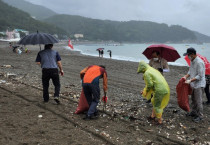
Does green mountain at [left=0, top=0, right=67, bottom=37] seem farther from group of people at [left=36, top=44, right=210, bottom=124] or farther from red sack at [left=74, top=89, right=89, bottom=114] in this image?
red sack at [left=74, top=89, right=89, bottom=114]

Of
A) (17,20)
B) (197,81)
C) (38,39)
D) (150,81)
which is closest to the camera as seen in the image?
(150,81)

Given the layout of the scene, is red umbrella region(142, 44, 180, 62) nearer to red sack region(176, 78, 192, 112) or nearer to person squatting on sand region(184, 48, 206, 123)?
person squatting on sand region(184, 48, 206, 123)

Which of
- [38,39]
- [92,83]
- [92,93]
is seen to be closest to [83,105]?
[92,93]

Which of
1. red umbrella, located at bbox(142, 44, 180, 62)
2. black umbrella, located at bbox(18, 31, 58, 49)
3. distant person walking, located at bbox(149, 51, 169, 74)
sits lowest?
distant person walking, located at bbox(149, 51, 169, 74)

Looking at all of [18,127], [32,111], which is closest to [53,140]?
[18,127]

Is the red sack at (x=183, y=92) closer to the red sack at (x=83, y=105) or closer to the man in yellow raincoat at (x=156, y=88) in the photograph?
the man in yellow raincoat at (x=156, y=88)

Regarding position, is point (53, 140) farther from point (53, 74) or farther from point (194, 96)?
point (194, 96)

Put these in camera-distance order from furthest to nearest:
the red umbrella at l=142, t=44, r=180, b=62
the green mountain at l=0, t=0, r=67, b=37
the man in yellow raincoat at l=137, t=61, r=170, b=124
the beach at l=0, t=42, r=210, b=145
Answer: the green mountain at l=0, t=0, r=67, b=37 < the red umbrella at l=142, t=44, r=180, b=62 < the man in yellow raincoat at l=137, t=61, r=170, b=124 < the beach at l=0, t=42, r=210, b=145

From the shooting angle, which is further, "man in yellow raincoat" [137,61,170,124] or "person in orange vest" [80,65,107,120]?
"person in orange vest" [80,65,107,120]

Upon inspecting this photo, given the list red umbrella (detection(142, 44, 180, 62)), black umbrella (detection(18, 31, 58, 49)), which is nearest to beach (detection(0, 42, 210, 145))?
red umbrella (detection(142, 44, 180, 62))

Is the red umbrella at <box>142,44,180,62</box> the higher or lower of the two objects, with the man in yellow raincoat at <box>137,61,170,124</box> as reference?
higher

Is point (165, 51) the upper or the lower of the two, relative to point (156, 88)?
upper

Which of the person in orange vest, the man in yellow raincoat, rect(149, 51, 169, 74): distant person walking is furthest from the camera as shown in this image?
rect(149, 51, 169, 74): distant person walking

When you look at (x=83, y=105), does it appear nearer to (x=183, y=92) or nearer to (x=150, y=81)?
(x=150, y=81)
